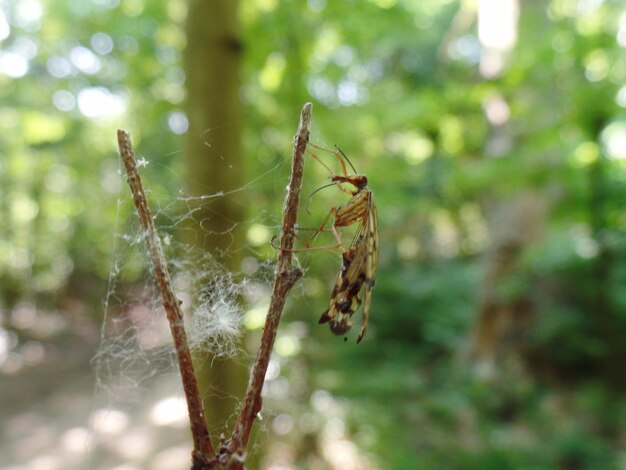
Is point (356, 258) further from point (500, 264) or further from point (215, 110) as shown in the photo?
point (500, 264)

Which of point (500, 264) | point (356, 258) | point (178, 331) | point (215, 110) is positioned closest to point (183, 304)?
point (356, 258)

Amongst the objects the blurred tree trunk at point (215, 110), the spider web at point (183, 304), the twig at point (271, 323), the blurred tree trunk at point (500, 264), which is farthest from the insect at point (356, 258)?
the blurred tree trunk at point (500, 264)

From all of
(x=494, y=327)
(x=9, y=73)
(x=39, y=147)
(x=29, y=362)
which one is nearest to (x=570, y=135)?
(x=494, y=327)

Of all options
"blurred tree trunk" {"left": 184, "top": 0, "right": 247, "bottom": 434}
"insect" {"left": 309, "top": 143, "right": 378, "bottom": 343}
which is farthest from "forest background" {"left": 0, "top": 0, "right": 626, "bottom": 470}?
"insect" {"left": 309, "top": 143, "right": 378, "bottom": 343}

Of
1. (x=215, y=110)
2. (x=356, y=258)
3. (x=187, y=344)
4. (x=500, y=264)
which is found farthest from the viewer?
(x=500, y=264)

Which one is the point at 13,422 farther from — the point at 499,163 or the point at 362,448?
the point at 499,163

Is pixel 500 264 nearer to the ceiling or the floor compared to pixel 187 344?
nearer to the ceiling

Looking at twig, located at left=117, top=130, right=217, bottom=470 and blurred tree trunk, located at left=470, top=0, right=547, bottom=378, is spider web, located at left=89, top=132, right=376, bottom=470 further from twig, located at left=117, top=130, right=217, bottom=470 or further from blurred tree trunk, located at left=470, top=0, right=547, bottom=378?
blurred tree trunk, located at left=470, top=0, right=547, bottom=378
